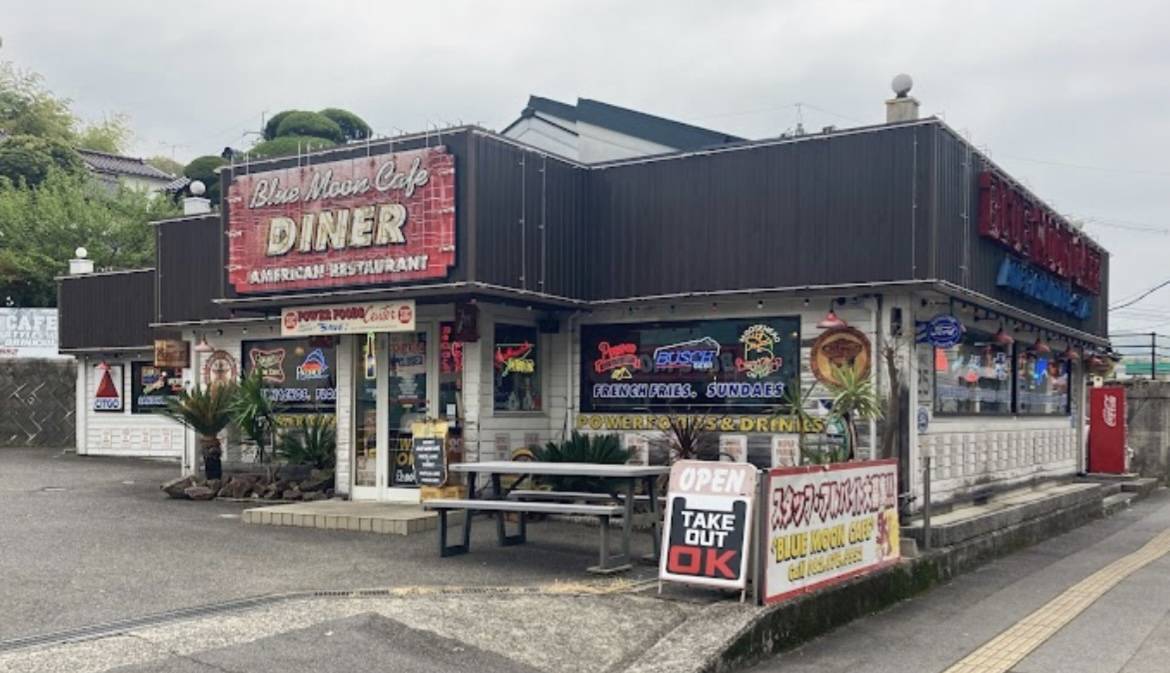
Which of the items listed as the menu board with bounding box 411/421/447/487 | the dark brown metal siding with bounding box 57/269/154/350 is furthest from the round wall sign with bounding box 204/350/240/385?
the menu board with bounding box 411/421/447/487

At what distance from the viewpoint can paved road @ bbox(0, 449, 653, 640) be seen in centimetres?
794

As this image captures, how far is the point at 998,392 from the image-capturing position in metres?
15.3

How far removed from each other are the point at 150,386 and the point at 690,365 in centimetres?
1309

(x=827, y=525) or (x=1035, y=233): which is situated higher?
(x=1035, y=233)

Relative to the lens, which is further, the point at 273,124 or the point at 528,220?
the point at 273,124

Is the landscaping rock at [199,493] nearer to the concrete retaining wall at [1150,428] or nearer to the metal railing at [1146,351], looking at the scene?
the concrete retaining wall at [1150,428]

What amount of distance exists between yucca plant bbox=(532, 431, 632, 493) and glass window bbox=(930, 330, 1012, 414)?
387cm

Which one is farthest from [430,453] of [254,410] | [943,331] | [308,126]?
[308,126]

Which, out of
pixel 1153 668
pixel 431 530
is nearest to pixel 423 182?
pixel 431 530

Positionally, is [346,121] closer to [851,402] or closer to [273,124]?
[273,124]

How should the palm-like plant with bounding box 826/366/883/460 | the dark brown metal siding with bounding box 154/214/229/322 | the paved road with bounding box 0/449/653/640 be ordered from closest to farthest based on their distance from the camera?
the paved road with bounding box 0/449/653/640
the palm-like plant with bounding box 826/366/883/460
the dark brown metal siding with bounding box 154/214/229/322

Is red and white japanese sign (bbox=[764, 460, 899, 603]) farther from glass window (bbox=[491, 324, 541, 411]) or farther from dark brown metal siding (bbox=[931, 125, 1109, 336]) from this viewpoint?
glass window (bbox=[491, 324, 541, 411])

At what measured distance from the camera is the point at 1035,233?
14.7 meters

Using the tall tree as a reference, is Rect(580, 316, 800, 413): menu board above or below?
below
